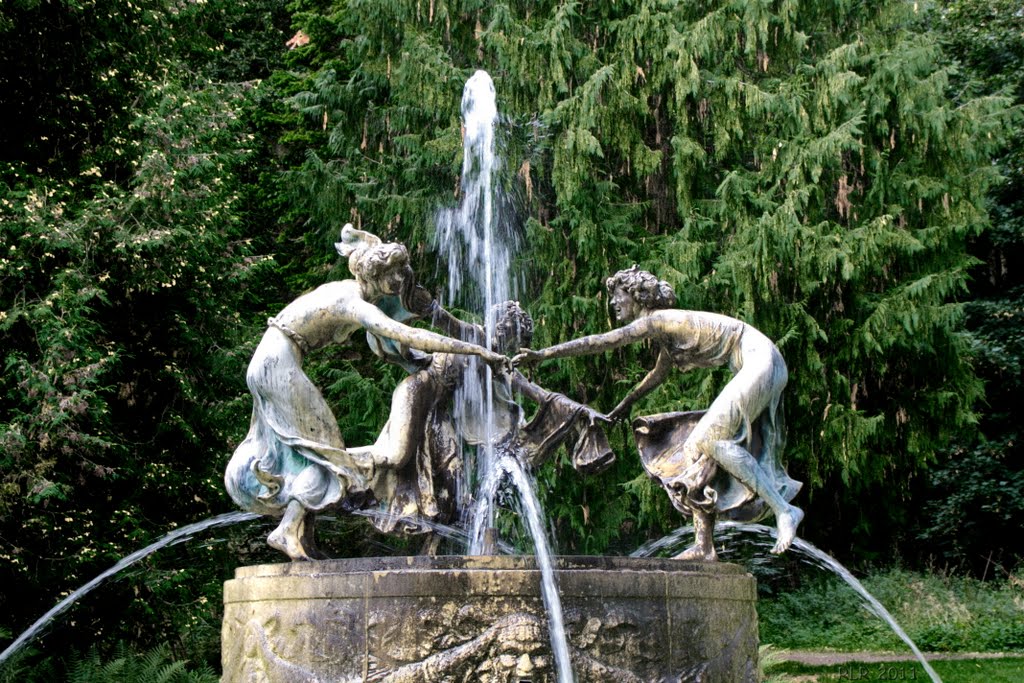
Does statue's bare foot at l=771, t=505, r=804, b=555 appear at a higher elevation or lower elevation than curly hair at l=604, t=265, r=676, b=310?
lower

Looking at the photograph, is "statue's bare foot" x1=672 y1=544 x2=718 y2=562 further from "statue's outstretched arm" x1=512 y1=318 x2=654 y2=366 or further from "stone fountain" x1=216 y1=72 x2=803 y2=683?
"statue's outstretched arm" x1=512 y1=318 x2=654 y2=366

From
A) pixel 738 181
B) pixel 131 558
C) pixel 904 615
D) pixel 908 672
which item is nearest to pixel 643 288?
pixel 131 558

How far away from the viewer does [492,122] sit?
16.9m

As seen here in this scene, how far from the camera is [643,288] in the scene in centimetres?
787

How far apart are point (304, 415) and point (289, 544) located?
2.49 feet

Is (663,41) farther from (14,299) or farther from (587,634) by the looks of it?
(587,634)

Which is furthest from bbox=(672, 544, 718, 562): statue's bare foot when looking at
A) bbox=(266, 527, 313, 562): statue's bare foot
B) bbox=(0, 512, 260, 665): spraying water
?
bbox=(0, 512, 260, 665): spraying water

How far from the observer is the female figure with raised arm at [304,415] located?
7.00 meters

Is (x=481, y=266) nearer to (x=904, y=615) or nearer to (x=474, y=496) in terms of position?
(x=904, y=615)

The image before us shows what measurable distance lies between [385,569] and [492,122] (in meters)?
11.5

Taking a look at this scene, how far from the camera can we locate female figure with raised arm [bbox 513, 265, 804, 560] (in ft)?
24.3

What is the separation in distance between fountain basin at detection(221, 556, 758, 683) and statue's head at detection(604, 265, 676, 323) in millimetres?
1930

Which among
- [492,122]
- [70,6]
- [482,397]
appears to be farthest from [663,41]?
[482,397]

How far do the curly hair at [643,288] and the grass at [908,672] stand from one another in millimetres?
5261
